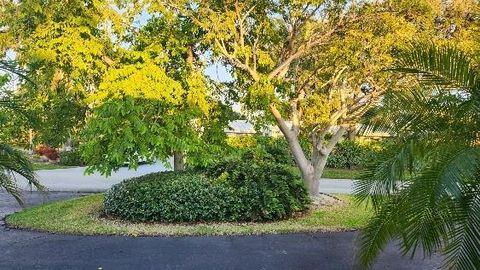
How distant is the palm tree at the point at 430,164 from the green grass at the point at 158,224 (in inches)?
173

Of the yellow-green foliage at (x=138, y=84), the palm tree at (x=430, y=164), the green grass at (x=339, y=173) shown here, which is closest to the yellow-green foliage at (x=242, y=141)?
the yellow-green foliage at (x=138, y=84)

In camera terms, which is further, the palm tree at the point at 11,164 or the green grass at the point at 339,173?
the green grass at the point at 339,173

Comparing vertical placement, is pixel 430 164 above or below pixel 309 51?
below

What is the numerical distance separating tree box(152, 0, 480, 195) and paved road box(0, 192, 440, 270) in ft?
11.4

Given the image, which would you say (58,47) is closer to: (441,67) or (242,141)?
(242,141)

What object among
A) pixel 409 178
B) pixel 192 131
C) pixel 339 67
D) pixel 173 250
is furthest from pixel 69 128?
pixel 409 178

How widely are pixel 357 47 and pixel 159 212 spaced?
590 cm

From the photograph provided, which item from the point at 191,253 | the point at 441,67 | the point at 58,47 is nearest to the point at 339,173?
the point at 58,47

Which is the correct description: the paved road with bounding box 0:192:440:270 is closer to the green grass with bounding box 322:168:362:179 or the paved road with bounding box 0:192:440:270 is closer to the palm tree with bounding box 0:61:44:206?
the palm tree with bounding box 0:61:44:206

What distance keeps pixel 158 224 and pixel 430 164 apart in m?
6.89

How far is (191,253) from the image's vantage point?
8.34 metres

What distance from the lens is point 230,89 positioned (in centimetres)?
1366

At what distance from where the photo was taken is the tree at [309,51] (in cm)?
1189

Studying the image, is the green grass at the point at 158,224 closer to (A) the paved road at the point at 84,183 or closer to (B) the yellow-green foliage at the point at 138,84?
(B) the yellow-green foliage at the point at 138,84
